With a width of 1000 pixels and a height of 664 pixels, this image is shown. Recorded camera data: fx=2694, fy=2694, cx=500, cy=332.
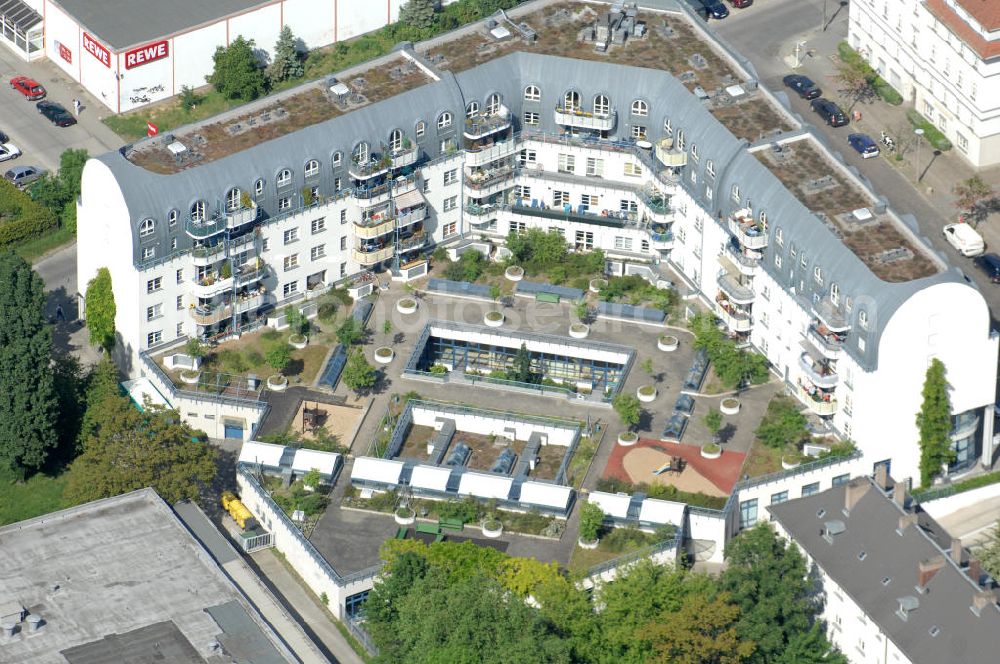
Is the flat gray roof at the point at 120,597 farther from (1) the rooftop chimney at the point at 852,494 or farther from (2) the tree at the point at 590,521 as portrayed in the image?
(1) the rooftop chimney at the point at 852,494

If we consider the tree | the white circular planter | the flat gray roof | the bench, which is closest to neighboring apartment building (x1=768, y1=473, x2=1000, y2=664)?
the tree

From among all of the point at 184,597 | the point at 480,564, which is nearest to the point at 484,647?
the point at 480,564

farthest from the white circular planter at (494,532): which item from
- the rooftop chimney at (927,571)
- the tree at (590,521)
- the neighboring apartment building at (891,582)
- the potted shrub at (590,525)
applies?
the rooftop chimney at (927,571)

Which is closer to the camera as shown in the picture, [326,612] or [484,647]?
[484,647]

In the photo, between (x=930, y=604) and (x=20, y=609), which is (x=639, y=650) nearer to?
(x=930, y=604)

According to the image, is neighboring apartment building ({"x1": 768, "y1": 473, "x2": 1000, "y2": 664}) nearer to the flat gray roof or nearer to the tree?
the tree

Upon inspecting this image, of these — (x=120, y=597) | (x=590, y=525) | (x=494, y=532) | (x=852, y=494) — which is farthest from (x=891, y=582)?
(x=120, y=597)
